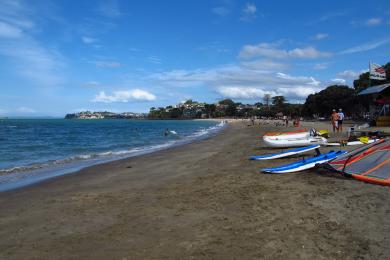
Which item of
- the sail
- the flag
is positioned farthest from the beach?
the flag

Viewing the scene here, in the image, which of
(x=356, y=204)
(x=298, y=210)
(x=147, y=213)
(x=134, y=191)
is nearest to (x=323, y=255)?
(x=298, y=210)

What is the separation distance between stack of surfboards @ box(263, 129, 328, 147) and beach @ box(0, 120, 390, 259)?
738cm

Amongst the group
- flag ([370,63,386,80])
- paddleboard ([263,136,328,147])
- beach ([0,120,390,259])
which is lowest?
beach ([0,120,390,259])

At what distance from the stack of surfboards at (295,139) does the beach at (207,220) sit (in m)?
7.38

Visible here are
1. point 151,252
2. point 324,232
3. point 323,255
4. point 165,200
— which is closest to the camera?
point 323,255

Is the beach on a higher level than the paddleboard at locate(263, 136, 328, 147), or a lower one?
lower

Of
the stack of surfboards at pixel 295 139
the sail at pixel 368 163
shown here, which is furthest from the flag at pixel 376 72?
the sail at pixel 368 163

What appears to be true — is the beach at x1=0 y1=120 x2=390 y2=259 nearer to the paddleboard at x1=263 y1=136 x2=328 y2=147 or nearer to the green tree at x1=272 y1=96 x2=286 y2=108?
the paddleboard at x1=263 y1=136 x2=328 y2=147

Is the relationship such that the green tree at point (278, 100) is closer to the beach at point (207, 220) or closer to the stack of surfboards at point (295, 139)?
the stack of surfboards at point (295, 139)

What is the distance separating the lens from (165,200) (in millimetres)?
8227

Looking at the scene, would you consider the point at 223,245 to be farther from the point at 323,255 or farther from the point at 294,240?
the point at 323,255

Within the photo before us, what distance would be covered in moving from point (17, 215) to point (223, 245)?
187 inches

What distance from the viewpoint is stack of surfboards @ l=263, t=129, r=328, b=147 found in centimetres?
1726

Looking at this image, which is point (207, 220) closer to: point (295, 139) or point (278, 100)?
point (295, 139)
